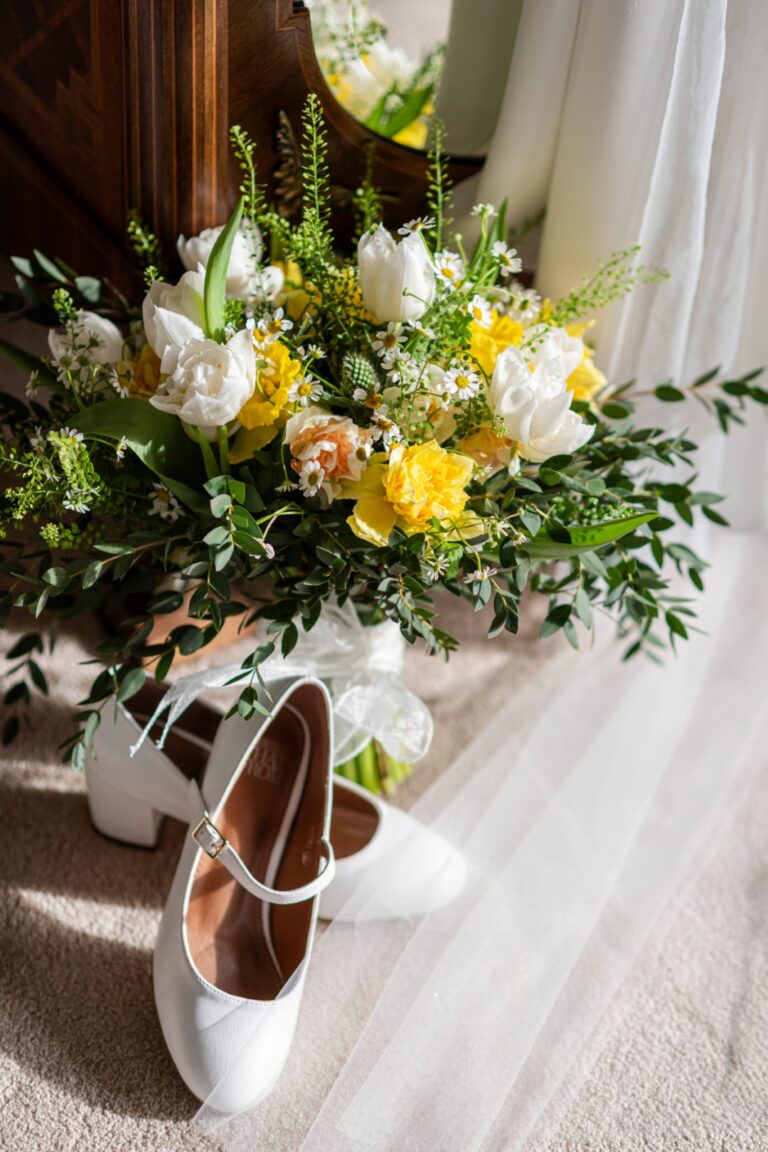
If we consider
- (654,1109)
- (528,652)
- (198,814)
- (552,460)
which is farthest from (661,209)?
(654,1109)

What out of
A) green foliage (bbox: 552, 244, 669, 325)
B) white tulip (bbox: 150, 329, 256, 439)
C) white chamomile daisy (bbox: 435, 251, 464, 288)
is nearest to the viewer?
white tulip (bbox: 150, 329, 256, 439)

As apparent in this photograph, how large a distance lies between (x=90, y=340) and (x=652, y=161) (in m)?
0.55

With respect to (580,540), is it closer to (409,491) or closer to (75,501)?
(409,491)

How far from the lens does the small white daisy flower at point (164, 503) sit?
0.84 meters

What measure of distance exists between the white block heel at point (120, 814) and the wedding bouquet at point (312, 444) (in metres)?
0.11

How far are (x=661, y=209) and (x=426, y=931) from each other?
0.75m

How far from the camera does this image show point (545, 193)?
1059 mm

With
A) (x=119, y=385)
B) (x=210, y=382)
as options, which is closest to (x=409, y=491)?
(x=210, y=382)

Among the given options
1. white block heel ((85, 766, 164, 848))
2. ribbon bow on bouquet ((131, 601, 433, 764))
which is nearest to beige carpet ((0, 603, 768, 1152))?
white block heel ((85, 766, 164, 848))

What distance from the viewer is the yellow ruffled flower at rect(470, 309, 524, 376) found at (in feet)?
2.81

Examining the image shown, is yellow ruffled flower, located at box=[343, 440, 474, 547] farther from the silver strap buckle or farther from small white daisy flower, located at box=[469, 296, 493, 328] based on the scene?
the silver strap buckle

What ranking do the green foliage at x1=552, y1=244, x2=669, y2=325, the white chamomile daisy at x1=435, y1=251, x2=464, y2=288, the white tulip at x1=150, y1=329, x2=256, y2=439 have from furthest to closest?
1. the green foliage at x1=552, y1=244, x2=669, y2=325
2. the white chamomile daisy at x1=435, y1=251, x2=464, y2=288
3. the white tulip at x1=150, y1=329, x2=256, y2=439

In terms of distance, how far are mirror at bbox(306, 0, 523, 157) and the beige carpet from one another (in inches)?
28.4

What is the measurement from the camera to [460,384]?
0.80m
